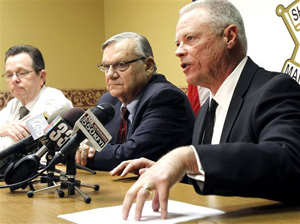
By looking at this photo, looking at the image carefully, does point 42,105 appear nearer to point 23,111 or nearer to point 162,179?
point 23,111

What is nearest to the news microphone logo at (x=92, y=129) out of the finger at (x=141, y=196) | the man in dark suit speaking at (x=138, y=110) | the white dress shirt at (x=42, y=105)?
the finger at (x=141, y=196)

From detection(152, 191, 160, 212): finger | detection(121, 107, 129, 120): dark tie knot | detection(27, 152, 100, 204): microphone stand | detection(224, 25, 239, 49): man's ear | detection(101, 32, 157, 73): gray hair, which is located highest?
detection(224, 25, 239, 49): man's ear

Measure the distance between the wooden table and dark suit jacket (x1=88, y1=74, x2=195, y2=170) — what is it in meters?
0.60

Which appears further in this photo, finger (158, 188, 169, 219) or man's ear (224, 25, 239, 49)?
man's ear (224, 25, 239, 49)

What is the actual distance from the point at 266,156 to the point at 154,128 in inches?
52.9

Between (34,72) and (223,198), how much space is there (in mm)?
2395

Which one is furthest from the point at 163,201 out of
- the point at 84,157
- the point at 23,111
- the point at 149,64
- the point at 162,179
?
the point at 23,111

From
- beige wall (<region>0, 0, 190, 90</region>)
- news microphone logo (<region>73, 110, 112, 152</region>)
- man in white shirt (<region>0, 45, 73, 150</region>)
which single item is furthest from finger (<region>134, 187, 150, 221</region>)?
beige wall (<region>0, 0, 190, 90</region>)

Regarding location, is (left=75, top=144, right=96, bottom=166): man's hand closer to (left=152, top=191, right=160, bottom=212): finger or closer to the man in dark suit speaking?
the man in dark suit speaking

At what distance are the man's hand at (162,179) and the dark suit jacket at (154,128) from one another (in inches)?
47.8

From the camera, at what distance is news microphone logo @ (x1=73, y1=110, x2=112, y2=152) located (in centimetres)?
143

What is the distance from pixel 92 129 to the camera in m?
1.44

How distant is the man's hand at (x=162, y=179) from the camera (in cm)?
109

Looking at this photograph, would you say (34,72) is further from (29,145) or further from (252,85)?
(252,85)
